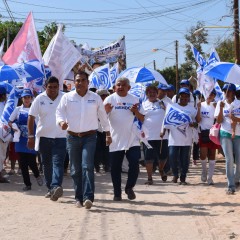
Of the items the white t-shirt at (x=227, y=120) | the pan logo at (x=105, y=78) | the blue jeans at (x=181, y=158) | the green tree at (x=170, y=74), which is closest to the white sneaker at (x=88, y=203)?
the white t-shirt at (x=227, y=120)

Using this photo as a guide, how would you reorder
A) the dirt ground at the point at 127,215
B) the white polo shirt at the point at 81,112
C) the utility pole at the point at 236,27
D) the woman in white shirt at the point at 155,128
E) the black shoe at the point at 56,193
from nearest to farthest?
the dirt ground at the point at 127,215, the white polo shirt at the point at 81,112, the black shoe at the point at 56,193, the woman in white shirt at the point at 155,128, the utility pole at the point at 236,27

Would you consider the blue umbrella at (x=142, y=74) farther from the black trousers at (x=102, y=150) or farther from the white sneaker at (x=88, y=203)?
the white sneaker at (x=88, y=203)

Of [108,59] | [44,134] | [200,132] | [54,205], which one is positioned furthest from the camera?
[108,59]

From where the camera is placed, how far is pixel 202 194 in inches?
372

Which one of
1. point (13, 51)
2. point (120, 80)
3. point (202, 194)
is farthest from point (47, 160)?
point (13, 51)

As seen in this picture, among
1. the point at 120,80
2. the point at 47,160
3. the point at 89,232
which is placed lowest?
the point at 89,232

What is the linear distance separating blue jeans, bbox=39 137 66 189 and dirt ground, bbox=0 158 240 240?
35cm

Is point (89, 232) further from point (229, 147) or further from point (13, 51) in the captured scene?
point (13, 51)

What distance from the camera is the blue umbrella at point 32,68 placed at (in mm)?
11961

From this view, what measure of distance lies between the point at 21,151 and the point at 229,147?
360 centimetres

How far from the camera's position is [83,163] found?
26.0ft

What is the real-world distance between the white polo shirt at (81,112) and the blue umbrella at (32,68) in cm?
404

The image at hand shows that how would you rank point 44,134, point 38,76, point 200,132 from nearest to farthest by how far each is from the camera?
1. point 44,134
2. point 200,132
3. point 38,76

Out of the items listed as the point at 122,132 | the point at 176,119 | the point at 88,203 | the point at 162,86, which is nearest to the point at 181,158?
the point at 176,119
